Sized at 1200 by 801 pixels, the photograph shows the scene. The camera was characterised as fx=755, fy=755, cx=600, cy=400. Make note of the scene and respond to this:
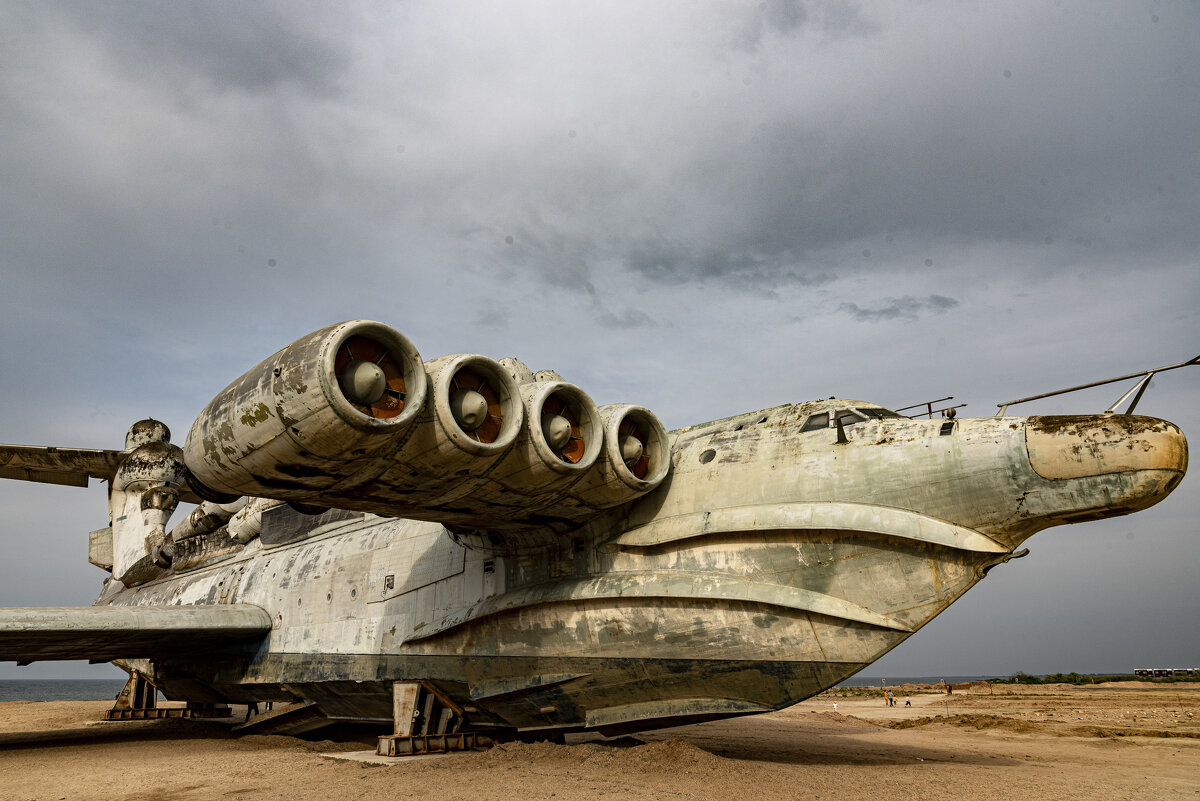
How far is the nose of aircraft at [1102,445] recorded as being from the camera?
7.70 m

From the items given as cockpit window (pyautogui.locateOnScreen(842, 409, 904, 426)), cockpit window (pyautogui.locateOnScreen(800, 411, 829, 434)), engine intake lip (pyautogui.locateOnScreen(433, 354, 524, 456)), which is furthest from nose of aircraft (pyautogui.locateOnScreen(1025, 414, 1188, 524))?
engine intake lip (pyautogui.locateOnScreen(433, 354, 524, 456))

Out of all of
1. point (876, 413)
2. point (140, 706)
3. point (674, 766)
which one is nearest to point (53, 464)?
point (140, 706)

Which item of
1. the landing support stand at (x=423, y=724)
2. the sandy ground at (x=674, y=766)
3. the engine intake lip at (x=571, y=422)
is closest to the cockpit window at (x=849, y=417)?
the engine intake lip at (x=571, y=422)

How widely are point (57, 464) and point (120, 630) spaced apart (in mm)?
6725

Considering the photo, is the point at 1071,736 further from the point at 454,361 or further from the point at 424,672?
the point at 454,361

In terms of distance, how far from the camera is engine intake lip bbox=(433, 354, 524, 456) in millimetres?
7906

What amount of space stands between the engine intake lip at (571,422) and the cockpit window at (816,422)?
2.68 m

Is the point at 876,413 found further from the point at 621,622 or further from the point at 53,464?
the point at 53,464

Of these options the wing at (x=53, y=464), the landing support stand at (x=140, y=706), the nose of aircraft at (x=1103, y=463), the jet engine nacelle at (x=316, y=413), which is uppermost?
the wing at (x=53, y=464)

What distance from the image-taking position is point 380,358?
7.79 m

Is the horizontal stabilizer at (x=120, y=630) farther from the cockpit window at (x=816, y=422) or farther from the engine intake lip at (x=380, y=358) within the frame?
the cockpit window at (x=816, y=422)

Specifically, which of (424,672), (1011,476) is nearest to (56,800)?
(424,672)

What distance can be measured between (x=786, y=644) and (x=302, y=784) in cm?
670

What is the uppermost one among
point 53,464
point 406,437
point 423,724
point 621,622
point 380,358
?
point 53,464
